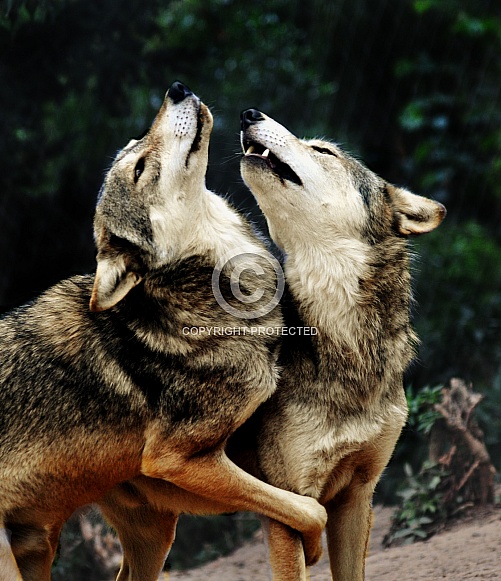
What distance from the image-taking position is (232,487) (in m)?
3.38

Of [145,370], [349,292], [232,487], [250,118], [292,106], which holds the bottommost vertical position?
[232,487]

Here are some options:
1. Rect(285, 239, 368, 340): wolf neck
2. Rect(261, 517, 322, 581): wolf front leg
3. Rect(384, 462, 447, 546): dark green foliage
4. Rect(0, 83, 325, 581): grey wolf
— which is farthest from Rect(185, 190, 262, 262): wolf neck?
Rect(384, 462, 447, 546): dark green foliage

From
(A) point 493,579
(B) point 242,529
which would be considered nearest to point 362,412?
(A) point 493,579

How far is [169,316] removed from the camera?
360 centimetres

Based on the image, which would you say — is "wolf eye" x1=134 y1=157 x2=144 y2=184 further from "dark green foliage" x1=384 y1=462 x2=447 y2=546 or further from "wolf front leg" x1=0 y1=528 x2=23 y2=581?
"dark green foliage" x1=384 y1=462 x2=447 y2=546

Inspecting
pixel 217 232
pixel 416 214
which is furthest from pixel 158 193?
pixel 416 214

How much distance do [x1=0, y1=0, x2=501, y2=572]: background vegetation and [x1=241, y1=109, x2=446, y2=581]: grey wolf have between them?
3.38m

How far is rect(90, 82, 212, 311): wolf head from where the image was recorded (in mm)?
3604

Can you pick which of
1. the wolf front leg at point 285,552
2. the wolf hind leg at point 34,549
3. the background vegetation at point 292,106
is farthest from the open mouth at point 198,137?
the background vegetation at point 292,106

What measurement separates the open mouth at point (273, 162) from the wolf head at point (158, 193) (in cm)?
20

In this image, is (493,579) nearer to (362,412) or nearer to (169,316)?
(362,412)

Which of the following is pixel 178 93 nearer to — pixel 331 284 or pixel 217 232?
pixel 217 232

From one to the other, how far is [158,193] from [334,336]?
0.99 meters

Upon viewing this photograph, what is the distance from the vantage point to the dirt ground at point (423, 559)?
14.9 ft
